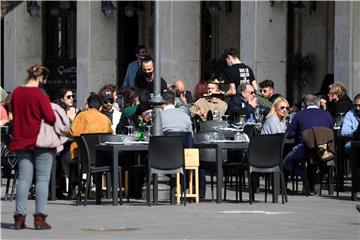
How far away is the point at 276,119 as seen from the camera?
2272cm

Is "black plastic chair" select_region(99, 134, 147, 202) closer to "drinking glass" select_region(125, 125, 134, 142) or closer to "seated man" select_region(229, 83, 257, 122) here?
"drinking glass" select_region(125, 125, 134, 142)

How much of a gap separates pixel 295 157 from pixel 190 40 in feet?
39.6

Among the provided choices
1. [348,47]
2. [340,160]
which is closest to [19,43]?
[348,47]

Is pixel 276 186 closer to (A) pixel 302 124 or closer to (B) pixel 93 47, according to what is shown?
(A) pixel 302 124

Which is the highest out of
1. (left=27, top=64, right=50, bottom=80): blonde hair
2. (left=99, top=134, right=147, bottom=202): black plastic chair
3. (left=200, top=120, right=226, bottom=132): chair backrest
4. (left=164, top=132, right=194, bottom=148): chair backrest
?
(left=27, top=64, right=50, bottom=80): blonde hair

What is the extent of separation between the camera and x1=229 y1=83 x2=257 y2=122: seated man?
79.6 ft

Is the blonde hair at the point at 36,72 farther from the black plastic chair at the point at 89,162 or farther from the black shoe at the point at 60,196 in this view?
the black shoe at the point at 60,196

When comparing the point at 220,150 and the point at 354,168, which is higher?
the point at 220,150

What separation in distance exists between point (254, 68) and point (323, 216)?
14352mm

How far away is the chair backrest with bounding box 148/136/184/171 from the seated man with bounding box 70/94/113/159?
2.02m

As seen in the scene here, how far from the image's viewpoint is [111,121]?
2341cm

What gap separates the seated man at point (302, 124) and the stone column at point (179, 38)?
1142 cm

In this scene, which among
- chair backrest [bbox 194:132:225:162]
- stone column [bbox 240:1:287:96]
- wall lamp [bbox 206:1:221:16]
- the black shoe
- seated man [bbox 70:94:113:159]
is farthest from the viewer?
wall lamp [bbox 206:1:221:16]

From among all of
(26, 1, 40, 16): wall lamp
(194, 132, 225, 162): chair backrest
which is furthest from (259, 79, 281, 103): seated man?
(26, 1, 40, 16): wall lamp
